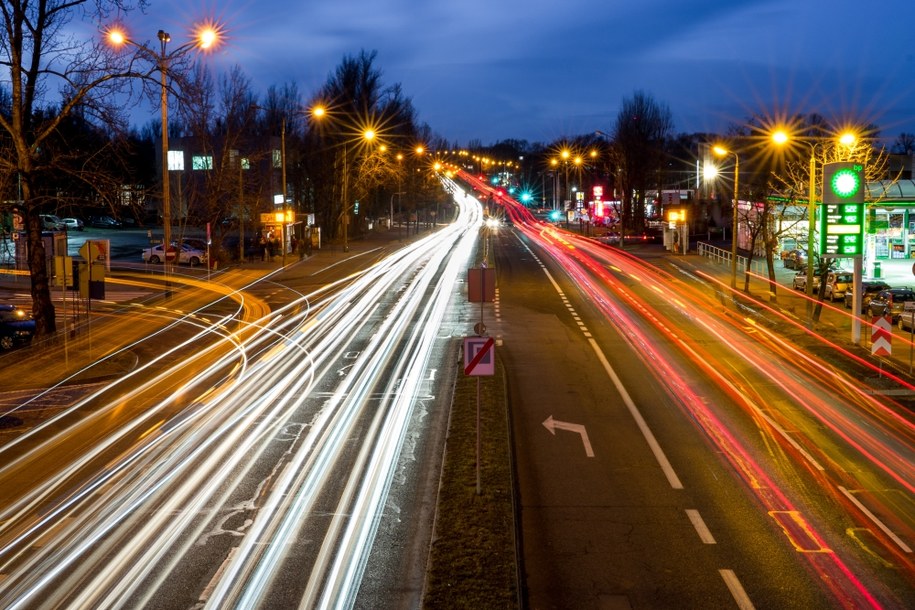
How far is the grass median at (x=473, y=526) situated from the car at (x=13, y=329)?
14.7 metres

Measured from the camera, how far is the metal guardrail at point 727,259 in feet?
180

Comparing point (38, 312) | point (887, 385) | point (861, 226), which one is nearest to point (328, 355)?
point (38, 312)

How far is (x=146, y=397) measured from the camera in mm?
19656

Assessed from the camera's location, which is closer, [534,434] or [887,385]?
[534,434]

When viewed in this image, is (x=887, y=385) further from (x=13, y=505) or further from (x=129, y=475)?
(x=13, y=505)

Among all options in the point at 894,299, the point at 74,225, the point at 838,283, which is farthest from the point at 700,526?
the point at 74,225

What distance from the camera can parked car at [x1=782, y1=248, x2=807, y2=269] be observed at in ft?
170

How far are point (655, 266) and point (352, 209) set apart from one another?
116 ft

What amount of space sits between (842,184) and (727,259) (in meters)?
33.7

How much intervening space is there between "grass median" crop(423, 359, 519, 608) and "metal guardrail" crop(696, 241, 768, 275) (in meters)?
40.7

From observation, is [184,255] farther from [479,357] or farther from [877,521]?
[877,521]

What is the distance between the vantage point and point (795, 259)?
5381cm

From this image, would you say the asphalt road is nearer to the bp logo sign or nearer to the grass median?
the grass median

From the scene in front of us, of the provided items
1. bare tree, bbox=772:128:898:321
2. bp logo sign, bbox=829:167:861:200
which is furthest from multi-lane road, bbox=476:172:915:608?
bare tree, bbox=772:128:898:321
